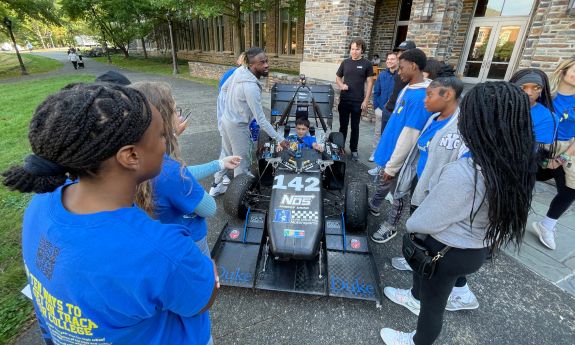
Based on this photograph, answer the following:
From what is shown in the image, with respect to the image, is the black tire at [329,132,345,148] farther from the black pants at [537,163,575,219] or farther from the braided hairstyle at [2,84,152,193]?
the braided hairstyle at [2,84,152,193]

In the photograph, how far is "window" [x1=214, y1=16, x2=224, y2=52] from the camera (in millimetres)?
25216

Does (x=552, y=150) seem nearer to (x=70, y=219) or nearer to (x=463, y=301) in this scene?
(x=463, y=301)

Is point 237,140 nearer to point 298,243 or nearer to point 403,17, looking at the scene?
point 298,243

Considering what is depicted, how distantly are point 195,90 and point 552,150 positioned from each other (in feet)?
43.8

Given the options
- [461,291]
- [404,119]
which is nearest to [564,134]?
[404,119]

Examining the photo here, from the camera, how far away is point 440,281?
5.89 feet

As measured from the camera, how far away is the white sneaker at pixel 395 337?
7.50ft

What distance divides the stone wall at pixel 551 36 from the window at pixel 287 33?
14747mm

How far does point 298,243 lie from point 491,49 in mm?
12281

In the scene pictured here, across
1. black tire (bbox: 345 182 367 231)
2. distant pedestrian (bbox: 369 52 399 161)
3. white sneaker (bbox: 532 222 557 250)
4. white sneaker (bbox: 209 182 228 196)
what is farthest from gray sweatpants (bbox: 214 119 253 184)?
white sneaker (bbox: 532 222 557 250)

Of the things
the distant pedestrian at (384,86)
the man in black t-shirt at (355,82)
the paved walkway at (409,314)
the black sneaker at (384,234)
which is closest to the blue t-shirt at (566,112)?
the paved walkway at (409,314)

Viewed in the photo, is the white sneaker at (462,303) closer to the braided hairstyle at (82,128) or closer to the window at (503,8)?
the braided hairstyle at (82,128)

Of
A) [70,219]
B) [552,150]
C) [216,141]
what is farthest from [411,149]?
[216,141]

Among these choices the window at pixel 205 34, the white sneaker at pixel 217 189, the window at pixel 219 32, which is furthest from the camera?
the window at pixel 205 34
